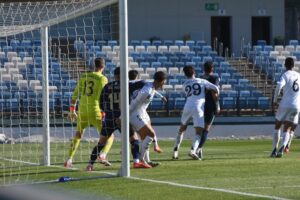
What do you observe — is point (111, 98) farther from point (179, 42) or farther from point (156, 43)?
point (179, 42)

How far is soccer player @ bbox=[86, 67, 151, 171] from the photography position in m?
14.2

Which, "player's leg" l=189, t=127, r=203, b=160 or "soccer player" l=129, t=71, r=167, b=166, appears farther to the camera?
"player's leg" l=189, t=127, r=203, b=160

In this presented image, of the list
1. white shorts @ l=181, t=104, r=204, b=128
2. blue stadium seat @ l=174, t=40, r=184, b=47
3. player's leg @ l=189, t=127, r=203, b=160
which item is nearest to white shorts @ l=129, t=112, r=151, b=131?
player's leg @ l=189, t=127, r=203, b=160

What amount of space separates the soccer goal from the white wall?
539cm

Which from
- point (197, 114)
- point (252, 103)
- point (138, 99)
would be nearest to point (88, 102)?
point (138, 99)

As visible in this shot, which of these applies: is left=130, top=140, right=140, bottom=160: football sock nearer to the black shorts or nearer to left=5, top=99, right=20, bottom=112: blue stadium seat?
the black shorts

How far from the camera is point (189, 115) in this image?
17.3 m

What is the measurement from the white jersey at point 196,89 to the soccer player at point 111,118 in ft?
9.03

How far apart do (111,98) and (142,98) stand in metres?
0.63

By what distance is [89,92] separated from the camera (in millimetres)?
15375

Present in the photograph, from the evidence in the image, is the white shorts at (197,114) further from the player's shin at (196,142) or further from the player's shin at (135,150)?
the player's shin at (135,150)

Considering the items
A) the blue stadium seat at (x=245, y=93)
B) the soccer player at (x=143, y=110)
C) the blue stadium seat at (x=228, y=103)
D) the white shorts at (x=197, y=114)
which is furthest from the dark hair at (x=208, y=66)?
the blue stadium seat at (x=245, y=93)

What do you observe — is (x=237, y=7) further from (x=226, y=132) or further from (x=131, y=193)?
(x=131, y=193)

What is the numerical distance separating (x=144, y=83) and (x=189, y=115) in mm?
2872
